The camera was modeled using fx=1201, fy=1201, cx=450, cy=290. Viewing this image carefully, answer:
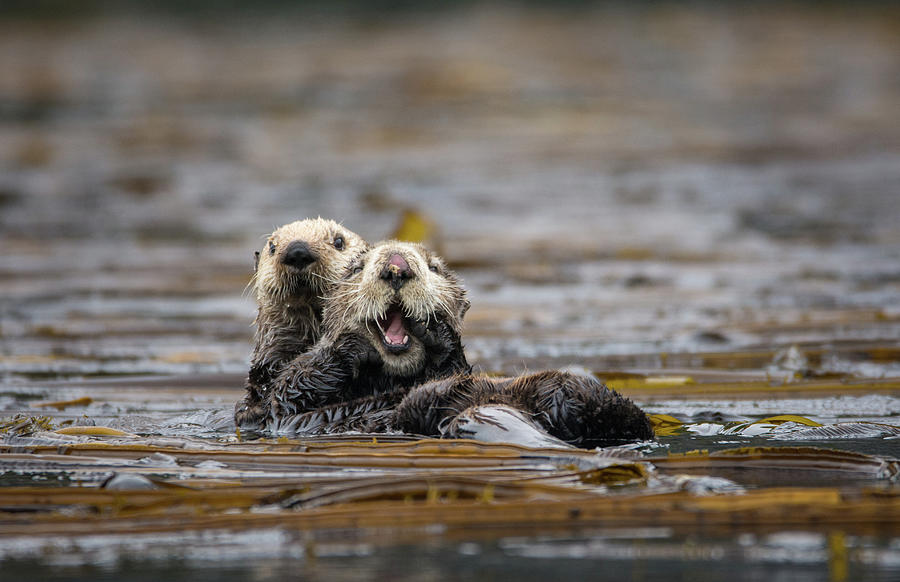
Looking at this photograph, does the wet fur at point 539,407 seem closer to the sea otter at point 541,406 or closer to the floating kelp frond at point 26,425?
the sea otter at point 541,406

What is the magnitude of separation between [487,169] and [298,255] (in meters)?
13.9

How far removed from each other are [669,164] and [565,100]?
3668 millimetres

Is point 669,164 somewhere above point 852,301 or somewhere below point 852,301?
above

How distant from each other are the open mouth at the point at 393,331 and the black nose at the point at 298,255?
0.65 m

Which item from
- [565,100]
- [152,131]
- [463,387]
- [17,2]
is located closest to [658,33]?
[565,100]

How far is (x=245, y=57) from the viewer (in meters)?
25.6

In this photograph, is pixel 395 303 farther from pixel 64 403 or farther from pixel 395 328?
pixel 64 403

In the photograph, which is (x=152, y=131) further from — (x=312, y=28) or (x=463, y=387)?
(x=463, y=387)

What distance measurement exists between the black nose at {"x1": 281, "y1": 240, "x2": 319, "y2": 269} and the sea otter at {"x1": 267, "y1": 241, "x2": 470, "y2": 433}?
0.31 metres

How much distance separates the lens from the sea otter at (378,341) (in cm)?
517

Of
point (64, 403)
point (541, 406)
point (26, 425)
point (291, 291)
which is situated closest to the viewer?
point (541, 406)

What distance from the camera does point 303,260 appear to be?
5773 mm

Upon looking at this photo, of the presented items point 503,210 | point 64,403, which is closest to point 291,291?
point 64,403

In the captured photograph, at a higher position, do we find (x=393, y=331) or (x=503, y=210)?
(x=503, y=210)
